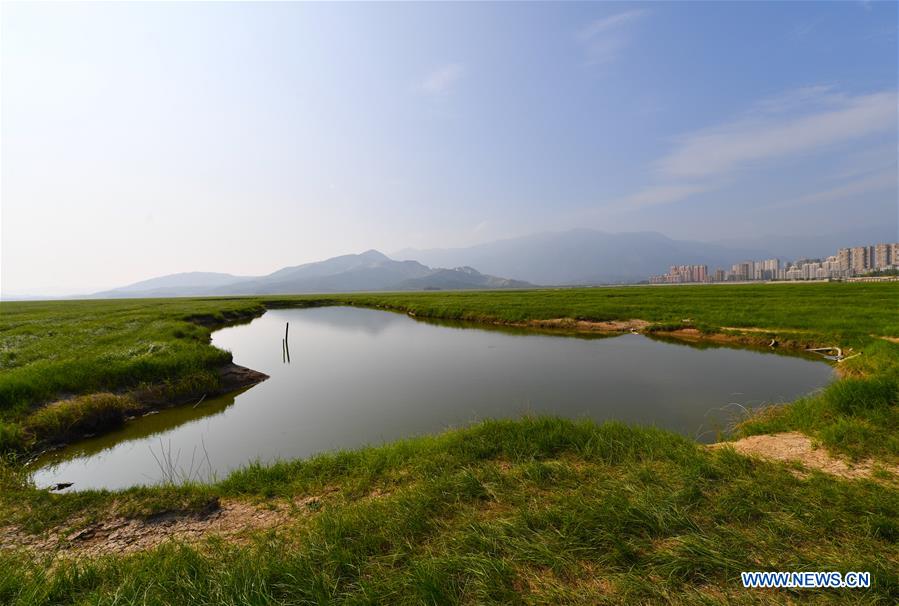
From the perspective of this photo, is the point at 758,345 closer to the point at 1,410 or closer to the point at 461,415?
the point at 461,415

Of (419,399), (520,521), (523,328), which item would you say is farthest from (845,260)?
(520,521)

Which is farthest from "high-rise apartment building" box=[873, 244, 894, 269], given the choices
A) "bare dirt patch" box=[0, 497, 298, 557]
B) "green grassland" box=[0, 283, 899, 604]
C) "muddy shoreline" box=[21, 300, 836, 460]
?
"bare dirt patch" box=[0, 497, 298, 557]

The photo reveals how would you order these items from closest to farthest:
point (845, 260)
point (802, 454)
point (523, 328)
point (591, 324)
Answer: point (802, 454), point (591, 324), point (523, 328), point (845, 260)

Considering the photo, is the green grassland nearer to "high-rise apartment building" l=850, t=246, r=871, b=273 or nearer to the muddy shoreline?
the muddy shoreline

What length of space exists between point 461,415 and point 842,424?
321 inches

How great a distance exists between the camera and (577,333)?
24469 millimetres

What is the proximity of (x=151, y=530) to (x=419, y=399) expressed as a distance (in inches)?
305

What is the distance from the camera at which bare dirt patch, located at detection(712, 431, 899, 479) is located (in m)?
5.05

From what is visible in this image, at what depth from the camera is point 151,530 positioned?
485cm

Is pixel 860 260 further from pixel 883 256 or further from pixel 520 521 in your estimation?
pixel 520 521

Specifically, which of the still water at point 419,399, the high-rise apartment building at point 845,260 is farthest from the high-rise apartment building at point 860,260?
the still water at point 419,399

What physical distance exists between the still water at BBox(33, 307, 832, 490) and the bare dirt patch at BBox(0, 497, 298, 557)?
2.23m

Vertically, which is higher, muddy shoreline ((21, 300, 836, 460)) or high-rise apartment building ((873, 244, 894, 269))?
high-rise apartment building ((873, 244, 894, 269))

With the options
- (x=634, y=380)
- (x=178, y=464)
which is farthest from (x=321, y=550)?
(x=634, y=380)
